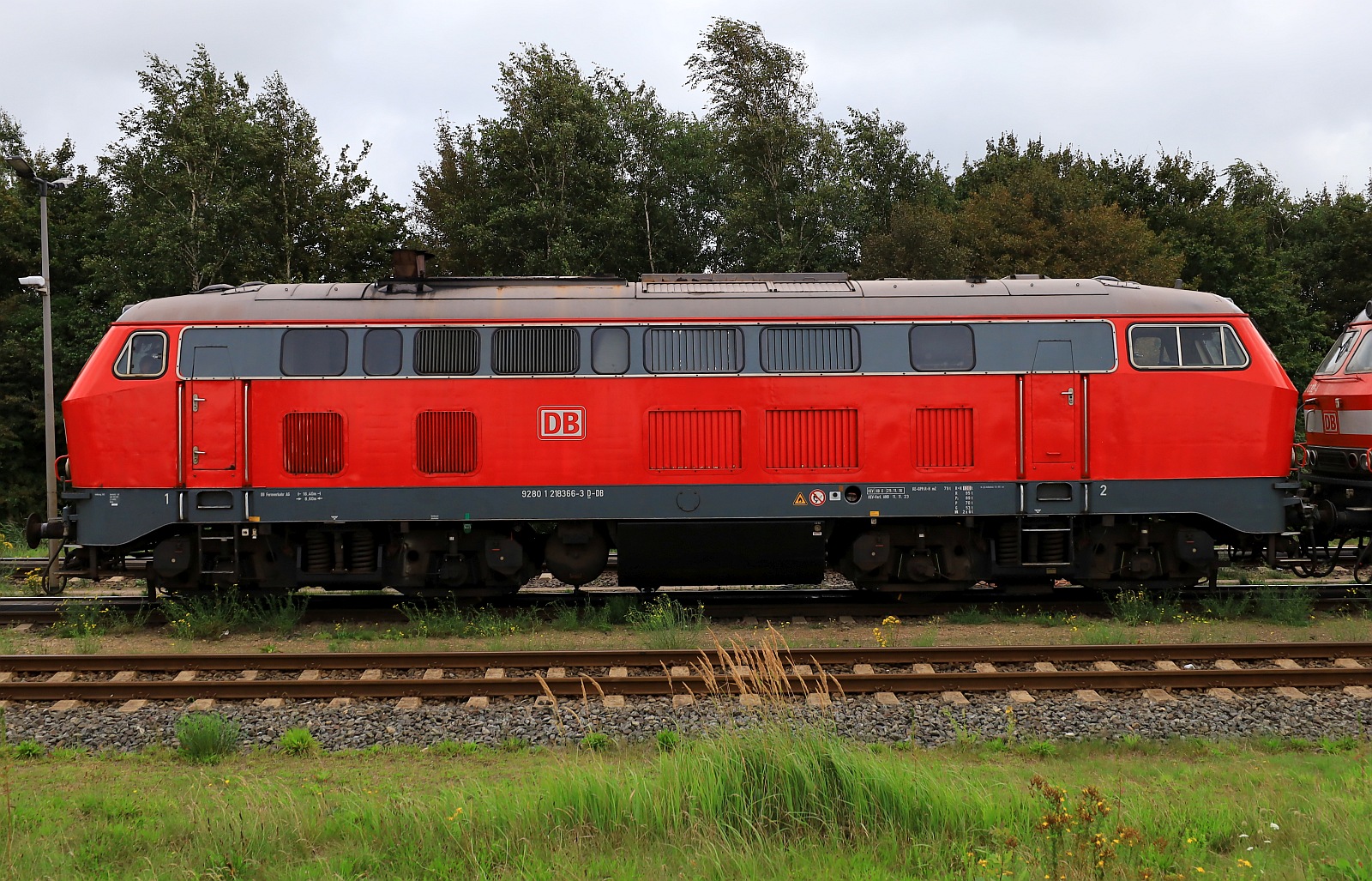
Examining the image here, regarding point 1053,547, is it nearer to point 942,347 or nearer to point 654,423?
point 942,347

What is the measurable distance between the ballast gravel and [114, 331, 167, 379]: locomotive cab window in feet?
14.8

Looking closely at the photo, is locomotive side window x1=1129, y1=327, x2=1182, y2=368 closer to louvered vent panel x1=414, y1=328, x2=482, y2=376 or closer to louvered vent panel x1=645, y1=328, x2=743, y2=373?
louvered vent panel x1=645, y1=328, x2=743, y2=373

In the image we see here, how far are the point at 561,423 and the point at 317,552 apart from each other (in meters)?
3.58

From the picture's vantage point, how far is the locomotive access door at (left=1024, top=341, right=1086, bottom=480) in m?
12.2

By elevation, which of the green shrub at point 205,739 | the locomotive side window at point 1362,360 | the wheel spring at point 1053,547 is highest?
the locomotive side window at point 1362,360

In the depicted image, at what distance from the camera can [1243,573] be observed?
50.8 ft

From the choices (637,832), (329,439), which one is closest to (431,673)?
(329,439)

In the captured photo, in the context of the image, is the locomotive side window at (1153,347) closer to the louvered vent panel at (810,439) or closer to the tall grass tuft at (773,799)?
the louvered vent panel at (810,439)

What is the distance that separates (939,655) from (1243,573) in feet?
27.3

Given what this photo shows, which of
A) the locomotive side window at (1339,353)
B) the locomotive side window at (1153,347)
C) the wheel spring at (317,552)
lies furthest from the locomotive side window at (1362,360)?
the wheel spring at (317,552)

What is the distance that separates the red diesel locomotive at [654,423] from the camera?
12016mm

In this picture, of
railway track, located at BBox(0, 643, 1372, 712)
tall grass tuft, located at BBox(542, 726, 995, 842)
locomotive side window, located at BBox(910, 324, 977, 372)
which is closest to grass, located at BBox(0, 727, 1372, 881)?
tall grass tuft, located at BBox(542, 726, 995, 842)

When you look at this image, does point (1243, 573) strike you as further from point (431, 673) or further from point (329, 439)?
point (329, 439)

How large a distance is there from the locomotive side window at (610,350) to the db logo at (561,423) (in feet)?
1.97
